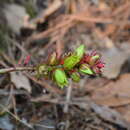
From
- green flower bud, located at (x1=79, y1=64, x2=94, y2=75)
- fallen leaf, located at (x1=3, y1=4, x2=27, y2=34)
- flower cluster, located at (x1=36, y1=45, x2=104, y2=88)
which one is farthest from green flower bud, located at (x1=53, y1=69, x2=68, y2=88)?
fallen leaf, located at (x1=3, y1=4, x2=27, y2=34)

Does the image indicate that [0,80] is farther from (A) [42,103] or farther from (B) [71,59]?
(B) [71,59]

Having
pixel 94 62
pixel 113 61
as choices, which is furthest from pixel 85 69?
pixel 113 61

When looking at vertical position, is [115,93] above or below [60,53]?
below

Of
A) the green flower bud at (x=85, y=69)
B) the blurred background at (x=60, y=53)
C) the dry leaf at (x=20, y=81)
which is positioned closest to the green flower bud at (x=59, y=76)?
the green flower bud at (x=85, y=69)

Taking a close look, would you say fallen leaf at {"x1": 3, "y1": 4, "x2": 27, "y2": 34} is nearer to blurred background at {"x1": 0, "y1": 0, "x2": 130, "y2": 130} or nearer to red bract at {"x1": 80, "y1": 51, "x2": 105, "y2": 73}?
blurred background at {"x1": 0, "y1": 0, "x2": 130, "y2": 130}

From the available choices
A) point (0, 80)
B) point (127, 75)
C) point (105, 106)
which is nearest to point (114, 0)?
point (127, 75)

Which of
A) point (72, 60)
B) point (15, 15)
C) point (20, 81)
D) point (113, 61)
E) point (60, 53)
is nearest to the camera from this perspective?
point (72, 60)

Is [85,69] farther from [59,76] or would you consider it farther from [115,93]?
[115,93]

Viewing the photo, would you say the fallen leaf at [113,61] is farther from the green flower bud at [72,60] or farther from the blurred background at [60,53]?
the green flower bud at [72,60]
